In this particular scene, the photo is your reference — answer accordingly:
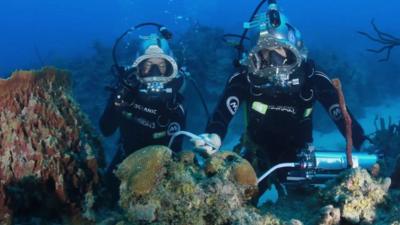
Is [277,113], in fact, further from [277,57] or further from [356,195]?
[356,195]

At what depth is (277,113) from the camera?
4.94 meters

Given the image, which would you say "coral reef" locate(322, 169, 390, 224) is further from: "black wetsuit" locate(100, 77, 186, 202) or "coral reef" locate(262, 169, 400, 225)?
"black wetsuit" locate(100, 77, 186, 202)

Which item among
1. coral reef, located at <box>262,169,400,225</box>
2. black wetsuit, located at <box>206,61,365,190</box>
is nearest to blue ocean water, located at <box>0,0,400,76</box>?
black wetsuit, located at <box>206,61,365,190</box>

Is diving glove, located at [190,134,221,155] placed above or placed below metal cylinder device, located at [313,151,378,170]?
above

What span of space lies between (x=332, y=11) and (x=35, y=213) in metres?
50.4

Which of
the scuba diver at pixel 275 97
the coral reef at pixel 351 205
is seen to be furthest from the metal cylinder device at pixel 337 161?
→ the scuba diver at pixel 275 97

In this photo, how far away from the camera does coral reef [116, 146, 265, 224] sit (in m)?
2.26

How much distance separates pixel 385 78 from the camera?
17266mm

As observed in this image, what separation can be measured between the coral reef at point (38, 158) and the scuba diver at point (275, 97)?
186 cm

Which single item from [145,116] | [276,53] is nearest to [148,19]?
[145,116]

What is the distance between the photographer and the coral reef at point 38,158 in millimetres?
3092

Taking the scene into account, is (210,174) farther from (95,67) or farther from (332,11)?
(332,11)

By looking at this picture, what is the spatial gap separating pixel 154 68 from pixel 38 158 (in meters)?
2.34

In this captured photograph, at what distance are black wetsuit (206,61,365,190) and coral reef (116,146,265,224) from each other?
7.40 ft
